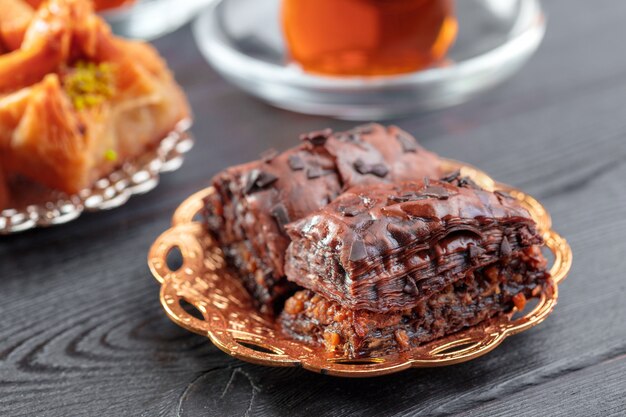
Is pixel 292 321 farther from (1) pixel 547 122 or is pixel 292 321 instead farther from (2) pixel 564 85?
(2) pixel 564 85

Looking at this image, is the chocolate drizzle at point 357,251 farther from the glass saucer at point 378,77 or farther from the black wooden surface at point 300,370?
the glass saucer at point 378,77

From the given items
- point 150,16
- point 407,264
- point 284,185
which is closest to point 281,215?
point 284,185

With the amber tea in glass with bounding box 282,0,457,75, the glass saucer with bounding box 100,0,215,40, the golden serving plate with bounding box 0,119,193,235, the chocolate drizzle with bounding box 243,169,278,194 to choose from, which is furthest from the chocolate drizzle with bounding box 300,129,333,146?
the glass saucer with bounding box 100,0,215,40

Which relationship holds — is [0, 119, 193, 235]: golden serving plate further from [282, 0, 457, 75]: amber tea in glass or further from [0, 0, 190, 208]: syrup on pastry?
[282, 0, 457, 75]: amber tea in glass

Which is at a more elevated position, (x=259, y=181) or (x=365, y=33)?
(x=259, y=181)

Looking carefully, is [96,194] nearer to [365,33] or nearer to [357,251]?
[357,251]

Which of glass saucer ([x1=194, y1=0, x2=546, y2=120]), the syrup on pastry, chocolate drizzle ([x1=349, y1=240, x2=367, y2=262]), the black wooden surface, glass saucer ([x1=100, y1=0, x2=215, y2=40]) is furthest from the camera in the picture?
glass saucer ([x1=100, y1=0, x2=215, y2=40])
